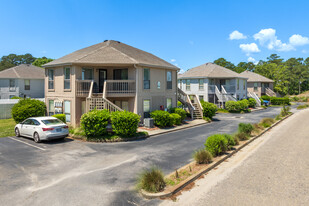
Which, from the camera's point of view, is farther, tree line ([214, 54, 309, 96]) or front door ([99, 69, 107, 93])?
tree line ([214, 54, 309, 96])

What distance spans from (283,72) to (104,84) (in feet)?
226

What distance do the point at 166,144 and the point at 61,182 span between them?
730 cm

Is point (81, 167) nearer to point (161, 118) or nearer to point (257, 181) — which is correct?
point (257, 181)

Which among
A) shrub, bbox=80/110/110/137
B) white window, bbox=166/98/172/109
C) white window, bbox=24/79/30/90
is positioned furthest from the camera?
white window, bbox=24/79/30/90

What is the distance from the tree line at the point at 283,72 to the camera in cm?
6276

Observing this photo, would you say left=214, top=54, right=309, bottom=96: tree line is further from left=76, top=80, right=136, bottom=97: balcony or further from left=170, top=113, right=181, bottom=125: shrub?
left=76, top=80, right=136, bottom=97: balcony

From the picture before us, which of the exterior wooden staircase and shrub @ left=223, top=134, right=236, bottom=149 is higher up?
the exterior wooden staircase

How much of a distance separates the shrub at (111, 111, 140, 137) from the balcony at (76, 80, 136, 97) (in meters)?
4.58

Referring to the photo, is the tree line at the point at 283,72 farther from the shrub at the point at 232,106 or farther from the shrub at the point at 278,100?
the shrub at the point at 232,106

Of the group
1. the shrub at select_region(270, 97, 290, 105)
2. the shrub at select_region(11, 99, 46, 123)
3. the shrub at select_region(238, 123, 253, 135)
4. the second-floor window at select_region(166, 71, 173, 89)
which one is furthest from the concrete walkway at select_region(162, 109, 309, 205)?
the shrub at select_region(270, 97, 290, 105)

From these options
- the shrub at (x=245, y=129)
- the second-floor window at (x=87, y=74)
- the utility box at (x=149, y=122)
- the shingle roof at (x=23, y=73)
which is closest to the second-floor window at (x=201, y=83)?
the utility box at (x=149, y=122)

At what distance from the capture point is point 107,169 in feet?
29.6

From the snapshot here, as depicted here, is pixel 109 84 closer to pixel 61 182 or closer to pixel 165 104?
pixel 165 104

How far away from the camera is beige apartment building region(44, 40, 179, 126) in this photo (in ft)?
61.9
